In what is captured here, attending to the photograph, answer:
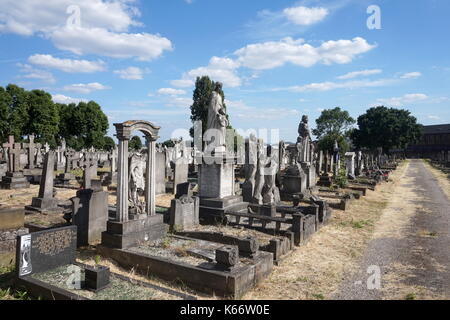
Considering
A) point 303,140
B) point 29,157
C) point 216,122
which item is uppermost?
point 216,122

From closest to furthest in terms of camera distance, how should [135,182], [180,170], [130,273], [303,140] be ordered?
[130,273] < [135,182] < [180,170] < [303,140]

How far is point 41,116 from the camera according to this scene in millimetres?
43688

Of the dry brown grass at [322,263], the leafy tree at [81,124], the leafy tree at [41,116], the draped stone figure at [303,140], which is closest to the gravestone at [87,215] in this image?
the dry brown grass at [322,263]

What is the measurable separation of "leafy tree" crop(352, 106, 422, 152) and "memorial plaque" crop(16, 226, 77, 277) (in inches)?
2707

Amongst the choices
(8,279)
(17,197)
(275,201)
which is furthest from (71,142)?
(8,279)

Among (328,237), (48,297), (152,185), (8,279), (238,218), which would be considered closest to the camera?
(48,297)

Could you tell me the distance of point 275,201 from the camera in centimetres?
1304

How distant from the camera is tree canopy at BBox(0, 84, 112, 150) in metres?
40.6

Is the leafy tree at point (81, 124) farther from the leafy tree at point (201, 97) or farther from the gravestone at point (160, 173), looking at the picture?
the gravestone at point (160, 173)

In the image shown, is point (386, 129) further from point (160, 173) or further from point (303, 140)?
point (160, 173)

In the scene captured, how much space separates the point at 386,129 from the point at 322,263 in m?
65.6

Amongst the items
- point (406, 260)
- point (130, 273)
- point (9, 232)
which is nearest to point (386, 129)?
point (406, 260)
